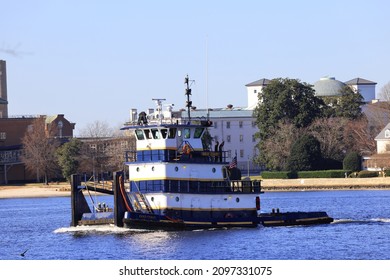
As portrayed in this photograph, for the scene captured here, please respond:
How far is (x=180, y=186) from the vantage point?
68688 mm

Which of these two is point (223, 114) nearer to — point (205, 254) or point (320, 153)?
point (320, 153)

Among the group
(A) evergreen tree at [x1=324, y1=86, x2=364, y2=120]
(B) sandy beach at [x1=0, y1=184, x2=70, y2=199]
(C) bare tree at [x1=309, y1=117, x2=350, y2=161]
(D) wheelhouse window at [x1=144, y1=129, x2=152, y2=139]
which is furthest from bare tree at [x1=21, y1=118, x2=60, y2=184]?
(D) wheelhouse window at [x1=144, y1=129, x2=152, y2=139]

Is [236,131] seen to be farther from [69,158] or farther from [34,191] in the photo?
[34,191]

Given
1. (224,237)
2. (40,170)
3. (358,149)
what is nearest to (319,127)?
(358,149)

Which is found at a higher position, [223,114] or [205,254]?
[223,114]

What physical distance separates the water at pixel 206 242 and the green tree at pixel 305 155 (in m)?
52.0

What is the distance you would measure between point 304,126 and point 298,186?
2001cm

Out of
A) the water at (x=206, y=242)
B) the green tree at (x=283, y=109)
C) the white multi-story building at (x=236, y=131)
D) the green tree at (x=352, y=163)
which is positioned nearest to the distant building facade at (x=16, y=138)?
the white multi-story building at (x=236, y=131)

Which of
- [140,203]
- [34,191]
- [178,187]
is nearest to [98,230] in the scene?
[140,203]

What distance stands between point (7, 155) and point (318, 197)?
58.2m

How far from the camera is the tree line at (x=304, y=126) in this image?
14688 cm

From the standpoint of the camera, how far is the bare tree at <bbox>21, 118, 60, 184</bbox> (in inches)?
6029

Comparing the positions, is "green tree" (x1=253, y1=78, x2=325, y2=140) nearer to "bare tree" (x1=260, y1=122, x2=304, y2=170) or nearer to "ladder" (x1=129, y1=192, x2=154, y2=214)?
"bare tree" (x1=260, y1=122, x2=304, y2=170)

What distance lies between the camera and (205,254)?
57.8 meters
